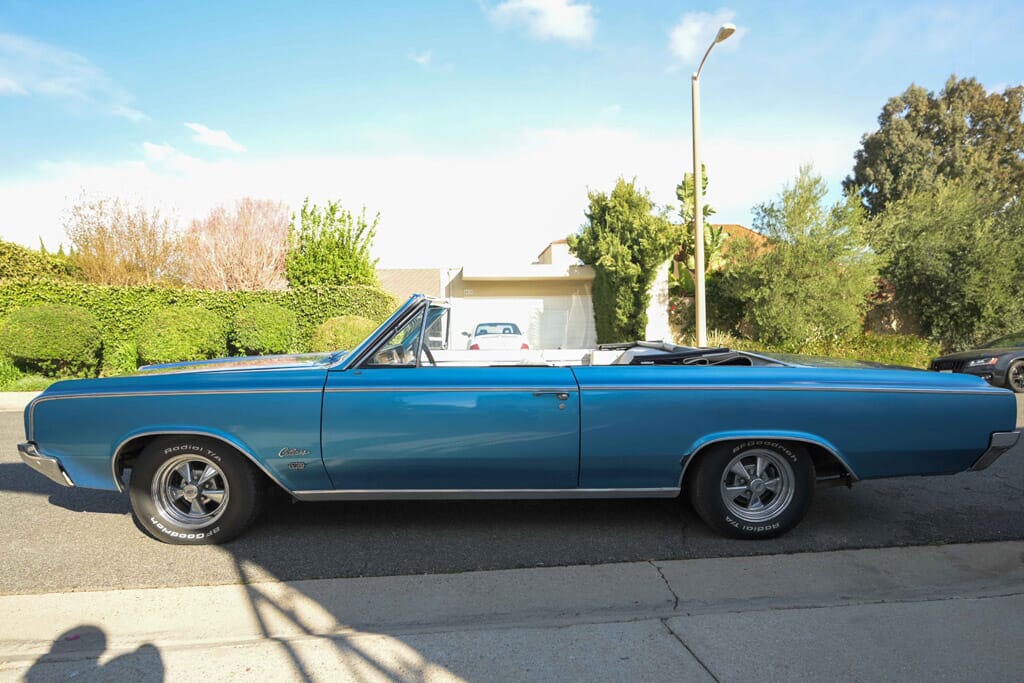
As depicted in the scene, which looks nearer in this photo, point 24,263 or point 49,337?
point 49,337

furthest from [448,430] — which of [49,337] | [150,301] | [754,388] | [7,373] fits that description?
[7,373]

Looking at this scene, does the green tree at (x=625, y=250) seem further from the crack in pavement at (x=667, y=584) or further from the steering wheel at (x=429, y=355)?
the crack in pavement at (x=667, y=584)

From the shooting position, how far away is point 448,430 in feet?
11.8

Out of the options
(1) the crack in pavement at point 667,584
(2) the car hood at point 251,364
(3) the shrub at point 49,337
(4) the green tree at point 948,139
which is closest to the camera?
(1) the crack in pavement at point 667,584

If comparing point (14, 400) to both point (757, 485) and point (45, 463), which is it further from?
point (757, 485)

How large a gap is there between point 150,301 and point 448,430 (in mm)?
14462

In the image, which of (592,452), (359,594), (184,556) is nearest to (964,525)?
(592,452)

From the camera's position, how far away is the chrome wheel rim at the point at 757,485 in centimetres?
382

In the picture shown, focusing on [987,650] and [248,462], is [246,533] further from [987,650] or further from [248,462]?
[987,650]

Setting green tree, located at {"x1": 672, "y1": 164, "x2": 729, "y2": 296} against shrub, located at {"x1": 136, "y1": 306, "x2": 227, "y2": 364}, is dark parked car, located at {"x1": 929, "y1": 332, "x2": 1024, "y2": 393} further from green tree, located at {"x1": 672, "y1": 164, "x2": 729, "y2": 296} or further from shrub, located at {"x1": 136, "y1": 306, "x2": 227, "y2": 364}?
shrub, located at {"x1": 136, "y1": 306, "x2": 227, "y2": 364}

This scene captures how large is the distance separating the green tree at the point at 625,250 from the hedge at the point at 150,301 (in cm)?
676

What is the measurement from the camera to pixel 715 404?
3.67 m

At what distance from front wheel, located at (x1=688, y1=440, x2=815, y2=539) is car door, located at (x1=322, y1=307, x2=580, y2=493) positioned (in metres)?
0.82

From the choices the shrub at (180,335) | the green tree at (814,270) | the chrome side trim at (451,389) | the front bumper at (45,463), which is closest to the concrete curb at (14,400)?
the shrub at (180,335)
